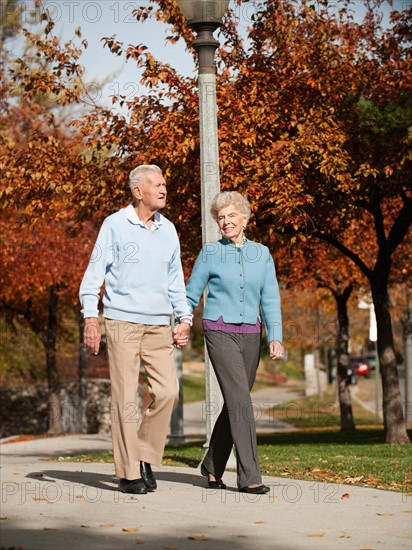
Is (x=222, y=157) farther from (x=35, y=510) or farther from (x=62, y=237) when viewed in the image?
(x=62, y=237)

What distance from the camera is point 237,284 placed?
7.54 meters

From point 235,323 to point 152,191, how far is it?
105cm

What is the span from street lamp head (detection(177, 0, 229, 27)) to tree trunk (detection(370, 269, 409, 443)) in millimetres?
7699

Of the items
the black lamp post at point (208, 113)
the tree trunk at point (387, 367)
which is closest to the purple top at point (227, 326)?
the black lamp post at point (208, 113)

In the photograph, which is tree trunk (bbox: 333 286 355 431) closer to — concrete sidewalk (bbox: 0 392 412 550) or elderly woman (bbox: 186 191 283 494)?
concrete sidewalk (bbox: 0 392 412 550)

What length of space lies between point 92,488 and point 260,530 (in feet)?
6.86

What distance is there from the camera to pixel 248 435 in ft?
24.2

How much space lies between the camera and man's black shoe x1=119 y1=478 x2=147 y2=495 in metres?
7.37

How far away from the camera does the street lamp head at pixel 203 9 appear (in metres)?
9.95

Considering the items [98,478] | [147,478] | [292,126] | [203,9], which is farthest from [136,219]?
[292,126]

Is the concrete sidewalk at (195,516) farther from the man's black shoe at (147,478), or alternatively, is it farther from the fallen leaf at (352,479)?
the fallen leaf at (352,479)

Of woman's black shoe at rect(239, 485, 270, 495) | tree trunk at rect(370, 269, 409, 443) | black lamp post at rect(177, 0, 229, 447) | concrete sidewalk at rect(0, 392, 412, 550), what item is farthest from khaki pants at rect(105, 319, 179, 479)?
tree trunk at rect(370, 269, 409, 443)

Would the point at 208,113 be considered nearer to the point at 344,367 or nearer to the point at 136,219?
the point at 136,219

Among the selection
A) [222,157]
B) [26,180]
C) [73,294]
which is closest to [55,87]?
[26,180]
